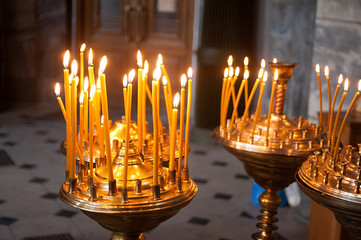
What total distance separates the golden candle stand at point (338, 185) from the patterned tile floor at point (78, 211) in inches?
94.2

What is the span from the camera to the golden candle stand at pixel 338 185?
172 centimetres

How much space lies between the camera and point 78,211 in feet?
14.9

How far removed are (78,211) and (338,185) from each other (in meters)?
3.15

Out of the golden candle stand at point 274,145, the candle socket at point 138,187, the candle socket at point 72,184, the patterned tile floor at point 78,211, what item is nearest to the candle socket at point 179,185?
the candle socket at point 138,187

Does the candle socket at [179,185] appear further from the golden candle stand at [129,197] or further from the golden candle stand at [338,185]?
the golden candle stand at [338,185]

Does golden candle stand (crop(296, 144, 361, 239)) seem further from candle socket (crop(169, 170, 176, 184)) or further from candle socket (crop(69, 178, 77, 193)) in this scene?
candle socket (crop(69, 178, 77, 193))

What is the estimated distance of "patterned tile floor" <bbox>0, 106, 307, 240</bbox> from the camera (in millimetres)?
4203

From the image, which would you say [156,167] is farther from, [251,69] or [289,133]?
[251,69]

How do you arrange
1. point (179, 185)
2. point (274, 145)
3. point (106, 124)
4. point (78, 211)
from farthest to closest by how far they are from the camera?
1. point (78, 211)
2. point (274, 145)
3. point (179, 185)
4. point (106, 124)

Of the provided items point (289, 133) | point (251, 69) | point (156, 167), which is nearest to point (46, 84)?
point (251, 69)

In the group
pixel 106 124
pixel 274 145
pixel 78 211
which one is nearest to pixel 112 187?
pixel 106 124

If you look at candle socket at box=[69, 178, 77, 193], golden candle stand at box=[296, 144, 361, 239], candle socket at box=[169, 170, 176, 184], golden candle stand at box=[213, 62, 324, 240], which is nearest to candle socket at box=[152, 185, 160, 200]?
candle socket at box=[169, 170, 176, 184]

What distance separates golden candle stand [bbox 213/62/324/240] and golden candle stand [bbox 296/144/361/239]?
0.40m

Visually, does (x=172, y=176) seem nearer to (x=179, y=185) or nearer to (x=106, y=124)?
(x=179, y=185)
